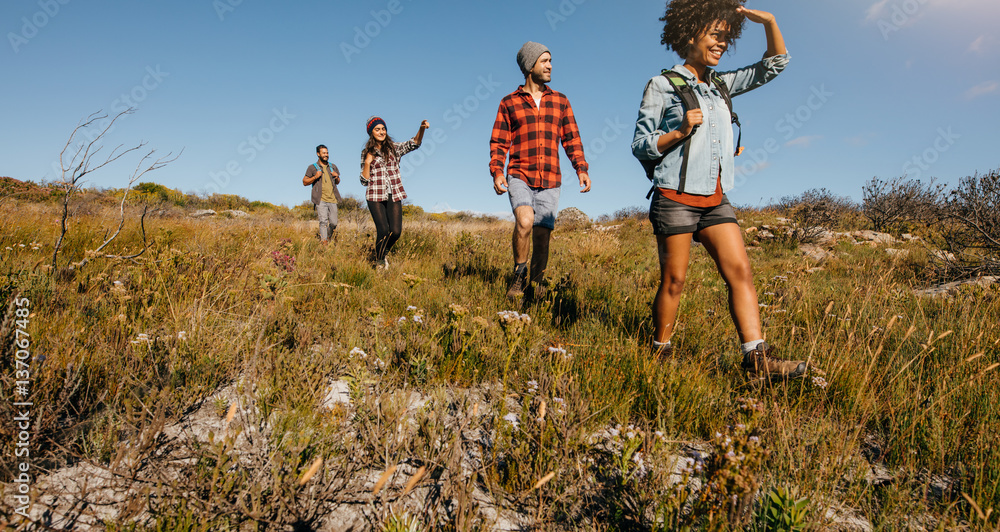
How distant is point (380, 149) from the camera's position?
245 inches

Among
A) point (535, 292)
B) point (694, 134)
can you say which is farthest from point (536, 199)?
point (694, 134)

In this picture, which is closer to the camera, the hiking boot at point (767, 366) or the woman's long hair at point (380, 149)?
the hiking boot at point (767, 366)

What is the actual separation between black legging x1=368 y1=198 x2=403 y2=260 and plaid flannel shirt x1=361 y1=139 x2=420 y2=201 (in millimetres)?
102

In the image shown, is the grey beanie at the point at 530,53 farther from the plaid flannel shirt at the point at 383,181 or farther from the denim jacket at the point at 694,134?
the plaid flannel shirt at the point at 383,181

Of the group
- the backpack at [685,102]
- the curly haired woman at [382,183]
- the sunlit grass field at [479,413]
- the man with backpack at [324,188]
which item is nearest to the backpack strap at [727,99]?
the backpack at [685,102]

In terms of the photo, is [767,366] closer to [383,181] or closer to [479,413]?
[479,413]

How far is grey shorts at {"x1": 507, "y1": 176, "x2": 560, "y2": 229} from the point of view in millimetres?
3990

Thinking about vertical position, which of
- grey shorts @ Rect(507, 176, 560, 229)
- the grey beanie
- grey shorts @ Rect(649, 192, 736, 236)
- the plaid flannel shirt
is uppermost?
the grey beanie

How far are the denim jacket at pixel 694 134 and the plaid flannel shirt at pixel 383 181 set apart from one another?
13.6 ft

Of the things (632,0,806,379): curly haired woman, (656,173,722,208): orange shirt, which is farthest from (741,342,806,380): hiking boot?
(656,173,722,208): orange shirt

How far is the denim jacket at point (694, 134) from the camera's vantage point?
2516mm

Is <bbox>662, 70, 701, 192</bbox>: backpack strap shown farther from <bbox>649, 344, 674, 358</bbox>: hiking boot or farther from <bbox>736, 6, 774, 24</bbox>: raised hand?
<bbox>649, 344, 674, 358</bbox>: hiking boot

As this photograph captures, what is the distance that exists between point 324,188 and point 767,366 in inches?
334

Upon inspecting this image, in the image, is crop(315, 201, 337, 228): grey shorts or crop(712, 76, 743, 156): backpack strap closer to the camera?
crop(712, 76, 743, 156): backpack strap
